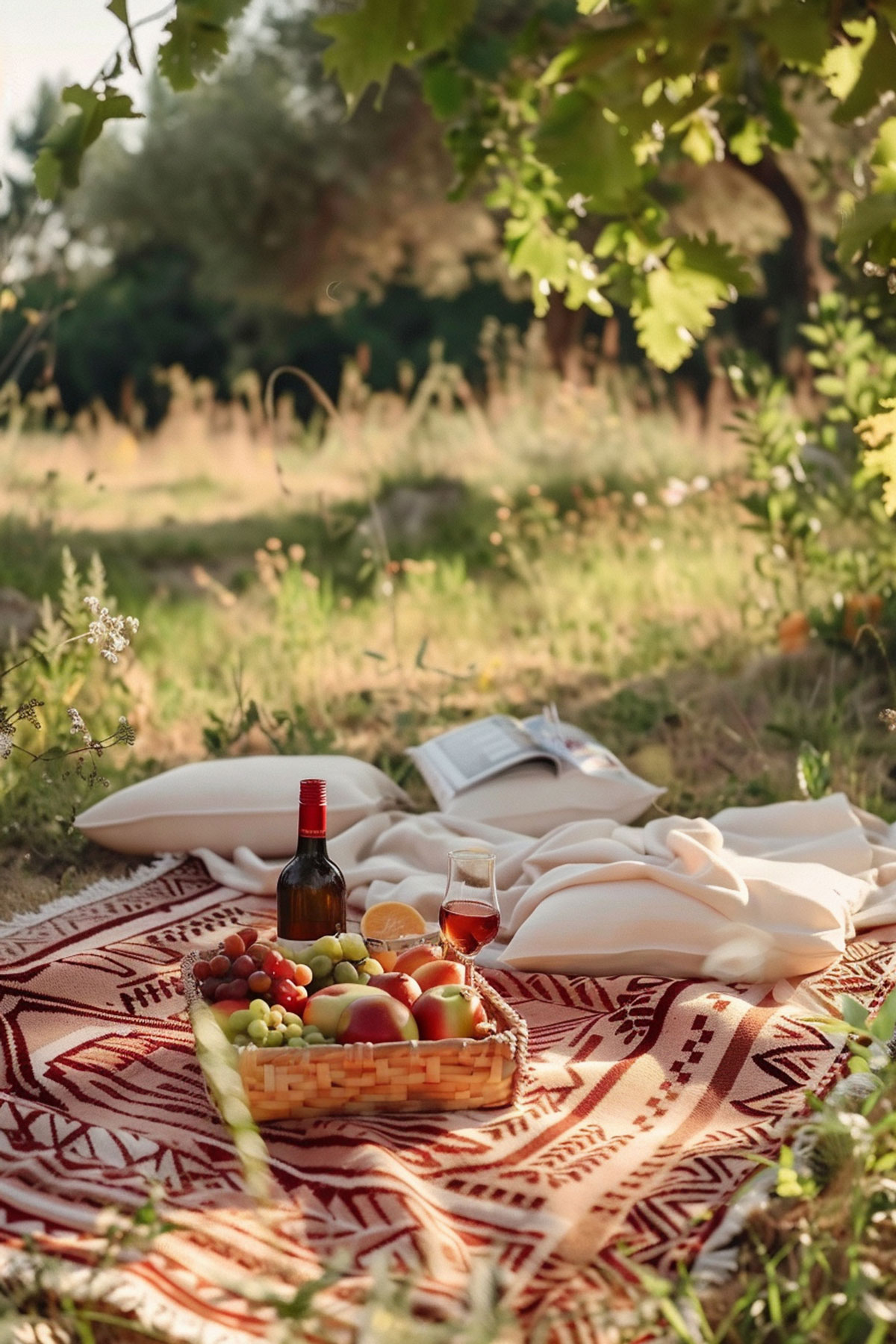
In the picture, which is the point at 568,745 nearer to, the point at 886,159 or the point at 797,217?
the point at 886,159

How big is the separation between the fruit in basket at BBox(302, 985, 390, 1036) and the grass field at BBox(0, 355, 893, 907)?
137 centimetres

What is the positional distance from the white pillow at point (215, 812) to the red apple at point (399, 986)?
4.27 ft

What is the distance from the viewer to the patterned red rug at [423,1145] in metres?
1.81

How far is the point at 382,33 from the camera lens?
5.65ft

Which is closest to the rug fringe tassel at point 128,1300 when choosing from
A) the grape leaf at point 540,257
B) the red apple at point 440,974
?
the red apple at point 440,974

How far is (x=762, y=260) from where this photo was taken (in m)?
16.8

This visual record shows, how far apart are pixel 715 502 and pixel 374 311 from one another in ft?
40.3

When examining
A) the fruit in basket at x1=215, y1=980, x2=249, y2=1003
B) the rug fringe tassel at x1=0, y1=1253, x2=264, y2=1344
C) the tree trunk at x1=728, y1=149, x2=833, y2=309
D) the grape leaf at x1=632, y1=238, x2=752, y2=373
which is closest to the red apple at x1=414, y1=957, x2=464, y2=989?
the fruit in basket at x1=215, y1=980, x2=249, y2=1003

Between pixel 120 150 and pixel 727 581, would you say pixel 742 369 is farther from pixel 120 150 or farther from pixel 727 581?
pixel 120 150

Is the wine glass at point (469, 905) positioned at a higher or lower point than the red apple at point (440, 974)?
higher

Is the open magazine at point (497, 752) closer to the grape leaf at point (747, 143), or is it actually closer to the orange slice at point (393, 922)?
the orange slice at point (393, 922)

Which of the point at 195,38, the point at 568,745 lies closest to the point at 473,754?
the point at 568,745

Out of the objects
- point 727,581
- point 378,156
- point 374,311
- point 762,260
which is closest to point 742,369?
point 727,581

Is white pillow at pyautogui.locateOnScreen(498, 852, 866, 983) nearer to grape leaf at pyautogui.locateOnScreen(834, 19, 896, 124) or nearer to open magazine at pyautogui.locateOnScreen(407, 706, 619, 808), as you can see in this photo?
open magazine at pyautogui.locateOnScreen(407, 706, 619, 808)
